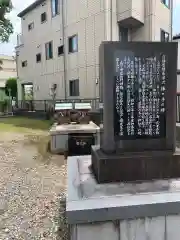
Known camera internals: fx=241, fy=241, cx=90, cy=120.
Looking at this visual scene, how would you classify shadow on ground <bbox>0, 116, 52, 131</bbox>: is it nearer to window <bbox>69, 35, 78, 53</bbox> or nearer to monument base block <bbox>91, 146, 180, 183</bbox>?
window <bbox>69, 35, 78, 53</bbox>

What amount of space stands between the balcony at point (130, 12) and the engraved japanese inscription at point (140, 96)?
10336 mm

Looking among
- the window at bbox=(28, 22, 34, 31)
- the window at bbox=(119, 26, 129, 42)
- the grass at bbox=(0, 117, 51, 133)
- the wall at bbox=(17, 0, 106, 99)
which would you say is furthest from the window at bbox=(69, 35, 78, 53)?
the window at bbox=(28, 22, 34, 31)

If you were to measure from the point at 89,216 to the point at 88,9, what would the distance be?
42.6ft

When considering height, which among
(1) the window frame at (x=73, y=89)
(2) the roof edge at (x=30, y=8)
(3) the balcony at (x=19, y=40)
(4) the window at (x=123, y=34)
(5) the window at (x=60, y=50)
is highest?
(2) the roof edge at (x=30, y=8)

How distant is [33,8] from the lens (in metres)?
17.7

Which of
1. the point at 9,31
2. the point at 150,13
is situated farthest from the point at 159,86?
the point at 9,31

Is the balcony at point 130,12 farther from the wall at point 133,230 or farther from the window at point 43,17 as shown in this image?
the wall at point 133,230

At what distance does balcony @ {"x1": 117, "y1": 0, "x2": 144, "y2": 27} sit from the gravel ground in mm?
8895

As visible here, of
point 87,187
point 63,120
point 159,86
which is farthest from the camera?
point 63,120

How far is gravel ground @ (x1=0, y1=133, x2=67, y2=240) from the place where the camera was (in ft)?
9.96

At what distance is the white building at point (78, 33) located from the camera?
12.5 m

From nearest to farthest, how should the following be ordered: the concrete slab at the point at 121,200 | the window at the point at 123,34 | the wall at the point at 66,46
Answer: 1. the concrete slab at the point at 121,200
2. the wall at the point at 66,46
3. the window at the point at 123,34

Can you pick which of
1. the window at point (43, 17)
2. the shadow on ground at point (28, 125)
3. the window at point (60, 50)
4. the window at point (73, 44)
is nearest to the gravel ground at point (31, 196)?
the shadow on ground at point (28, 125)

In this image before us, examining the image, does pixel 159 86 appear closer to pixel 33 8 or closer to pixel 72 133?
pixel 72 133
